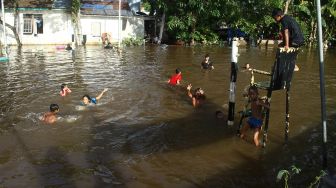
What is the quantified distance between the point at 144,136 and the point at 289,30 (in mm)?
4329

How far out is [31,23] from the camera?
113ft

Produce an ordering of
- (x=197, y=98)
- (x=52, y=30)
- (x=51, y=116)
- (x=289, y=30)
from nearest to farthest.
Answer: (x=289, y=30), (x=51, y=116), (x=197, y=98), (x=52, y=30)

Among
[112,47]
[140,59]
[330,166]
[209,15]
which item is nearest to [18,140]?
[330,166]

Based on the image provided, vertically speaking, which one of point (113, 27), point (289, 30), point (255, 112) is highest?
point (113, 27)

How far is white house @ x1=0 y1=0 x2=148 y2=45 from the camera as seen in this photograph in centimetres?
3391

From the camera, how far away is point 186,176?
26.7 ft

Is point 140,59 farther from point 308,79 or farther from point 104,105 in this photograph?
point 104,105

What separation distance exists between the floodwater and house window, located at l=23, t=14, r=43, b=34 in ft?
52.1

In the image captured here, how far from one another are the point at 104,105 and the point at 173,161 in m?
5.50

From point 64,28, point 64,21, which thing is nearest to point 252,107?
point 64,28

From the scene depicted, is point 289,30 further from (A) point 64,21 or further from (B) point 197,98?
(A) point 64,21

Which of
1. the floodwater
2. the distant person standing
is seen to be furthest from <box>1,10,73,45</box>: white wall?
the distant person standing

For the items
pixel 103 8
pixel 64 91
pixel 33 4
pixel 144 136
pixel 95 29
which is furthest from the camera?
pixel 103 8

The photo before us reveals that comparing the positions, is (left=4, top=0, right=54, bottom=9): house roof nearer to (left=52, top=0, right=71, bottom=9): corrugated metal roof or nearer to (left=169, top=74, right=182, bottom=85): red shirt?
(left=52, top=0, right=71, bottom=9): corrugated metal roof
